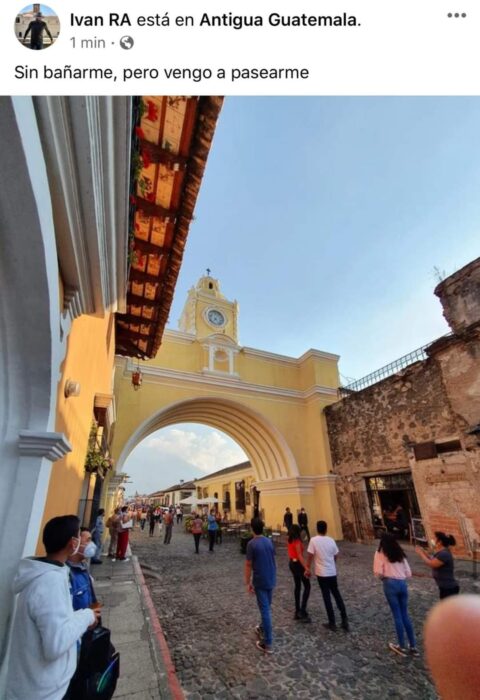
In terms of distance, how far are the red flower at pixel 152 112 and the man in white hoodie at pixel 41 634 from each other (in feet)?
10.3

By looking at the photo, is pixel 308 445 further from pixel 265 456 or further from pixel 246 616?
pixel 246 616

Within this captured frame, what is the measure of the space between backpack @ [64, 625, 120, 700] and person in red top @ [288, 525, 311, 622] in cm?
349

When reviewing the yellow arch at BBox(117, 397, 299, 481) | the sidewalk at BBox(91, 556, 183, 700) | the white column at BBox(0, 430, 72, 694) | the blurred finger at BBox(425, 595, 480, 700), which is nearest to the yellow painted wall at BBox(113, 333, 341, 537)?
the yellow arch at BBox(117, 397, 299, 481)

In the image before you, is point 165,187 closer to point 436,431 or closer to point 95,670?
point 95,670

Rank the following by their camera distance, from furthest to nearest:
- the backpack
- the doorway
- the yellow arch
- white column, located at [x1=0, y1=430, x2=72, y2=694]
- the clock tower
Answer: the clock tower < the yellow arch < the doorway < white column, located at [x1=0, y1=430, x2=72, y2=694] < the backpack

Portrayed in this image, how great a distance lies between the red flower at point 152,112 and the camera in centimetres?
237

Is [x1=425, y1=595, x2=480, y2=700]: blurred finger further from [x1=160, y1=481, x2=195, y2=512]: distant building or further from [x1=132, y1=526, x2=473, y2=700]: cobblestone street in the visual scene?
[x1=160, y1=481, x2=195, y2=512]: distant building

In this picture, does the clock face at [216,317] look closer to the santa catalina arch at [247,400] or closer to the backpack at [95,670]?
the santa catalina arch at [247,400]

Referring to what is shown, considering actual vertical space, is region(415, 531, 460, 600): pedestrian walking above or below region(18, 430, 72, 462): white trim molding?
below

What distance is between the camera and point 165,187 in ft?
10.6

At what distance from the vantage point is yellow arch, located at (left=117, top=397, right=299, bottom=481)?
1375 cm

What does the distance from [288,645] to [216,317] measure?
13.9m

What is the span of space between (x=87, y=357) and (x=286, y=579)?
6.76m
